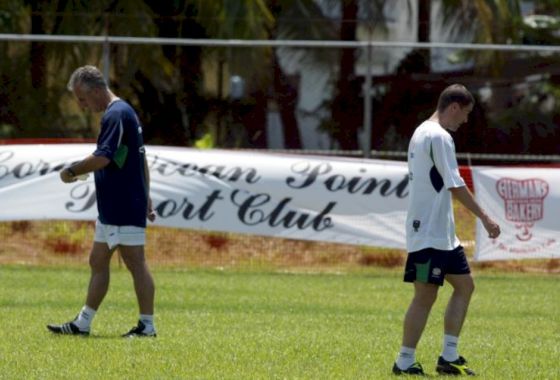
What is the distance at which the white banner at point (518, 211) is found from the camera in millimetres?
15820

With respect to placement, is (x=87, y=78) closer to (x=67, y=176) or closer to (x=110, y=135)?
(x=110, y=135)

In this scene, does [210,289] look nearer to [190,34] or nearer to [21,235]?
[21,235]

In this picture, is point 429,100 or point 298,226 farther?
point 429,100

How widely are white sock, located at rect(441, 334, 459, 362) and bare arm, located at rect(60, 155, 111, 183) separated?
2.59 meters

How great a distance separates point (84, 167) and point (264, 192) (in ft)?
20.2

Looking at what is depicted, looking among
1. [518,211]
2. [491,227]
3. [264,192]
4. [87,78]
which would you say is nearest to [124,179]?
[87,78]

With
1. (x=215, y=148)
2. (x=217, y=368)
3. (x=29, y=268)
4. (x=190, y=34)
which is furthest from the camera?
(x=190, y=34)

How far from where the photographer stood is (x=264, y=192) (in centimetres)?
1590

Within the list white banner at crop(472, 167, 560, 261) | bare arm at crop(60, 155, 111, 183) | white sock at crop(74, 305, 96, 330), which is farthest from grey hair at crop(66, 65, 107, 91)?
white banner at crop(472, 167, 560, 261)

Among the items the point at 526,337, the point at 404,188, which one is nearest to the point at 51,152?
the point at 404,188

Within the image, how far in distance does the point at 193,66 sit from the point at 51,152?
298 centimetres

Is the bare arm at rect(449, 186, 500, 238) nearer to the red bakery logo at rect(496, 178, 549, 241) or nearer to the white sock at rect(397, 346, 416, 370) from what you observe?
the white sock at rect(397, 346, 416, 370)

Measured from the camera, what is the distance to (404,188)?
15914 millimetres

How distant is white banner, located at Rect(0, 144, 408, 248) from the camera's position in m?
15.8
